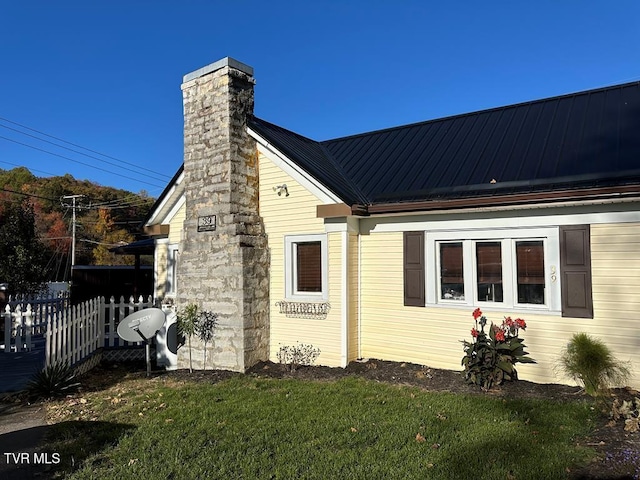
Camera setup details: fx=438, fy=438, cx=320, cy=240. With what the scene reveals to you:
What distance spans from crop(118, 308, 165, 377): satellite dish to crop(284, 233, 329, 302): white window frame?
257cm

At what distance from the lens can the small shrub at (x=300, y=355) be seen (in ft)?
28.7

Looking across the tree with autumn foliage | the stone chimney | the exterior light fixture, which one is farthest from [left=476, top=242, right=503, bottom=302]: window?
the tree with autumn foliage

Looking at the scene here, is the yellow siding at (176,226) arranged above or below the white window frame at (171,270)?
above

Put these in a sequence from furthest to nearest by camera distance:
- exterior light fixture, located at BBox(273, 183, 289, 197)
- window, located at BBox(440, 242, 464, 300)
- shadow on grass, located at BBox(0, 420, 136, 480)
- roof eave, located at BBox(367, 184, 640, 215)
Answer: exterior light fixture, located at BBox(273, 183, 289, 197), window, located at BBox(440, 242, 464, 300), roof eave, located at BBox(367, 184, 640, 215), shadow on grass, located at BBox(0, 420, 136, 480)

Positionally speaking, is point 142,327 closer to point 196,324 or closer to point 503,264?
point 196,324

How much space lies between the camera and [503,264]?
7.52 metres

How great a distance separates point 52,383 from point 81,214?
4402 cm

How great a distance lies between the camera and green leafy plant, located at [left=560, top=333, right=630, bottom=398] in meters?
5.84

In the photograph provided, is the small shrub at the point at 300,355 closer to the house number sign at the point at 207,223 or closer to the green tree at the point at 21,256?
the house number sign at the point at 207,223

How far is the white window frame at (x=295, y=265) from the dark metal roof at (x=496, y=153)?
112 cm

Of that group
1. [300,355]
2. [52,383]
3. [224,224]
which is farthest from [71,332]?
[300,355]

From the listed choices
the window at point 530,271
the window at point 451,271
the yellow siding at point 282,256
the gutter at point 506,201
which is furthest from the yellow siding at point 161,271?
the window at point 530,271

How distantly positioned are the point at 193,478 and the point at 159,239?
871 centimetres

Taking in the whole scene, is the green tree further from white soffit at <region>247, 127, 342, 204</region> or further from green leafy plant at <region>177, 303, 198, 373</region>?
white soffit at <region>247, 127, 342, 204</region>
